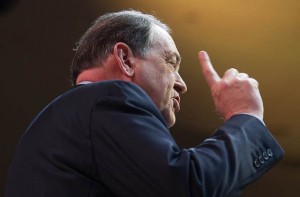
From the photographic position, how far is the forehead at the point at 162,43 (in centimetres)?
104

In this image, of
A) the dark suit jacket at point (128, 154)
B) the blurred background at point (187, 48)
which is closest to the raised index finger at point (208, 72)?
the dark suit jacket at point (128, 154)

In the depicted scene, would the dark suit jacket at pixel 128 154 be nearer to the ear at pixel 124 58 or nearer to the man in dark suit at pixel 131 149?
the man in dark suit at pixel 131 149

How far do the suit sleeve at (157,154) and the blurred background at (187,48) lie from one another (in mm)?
1197

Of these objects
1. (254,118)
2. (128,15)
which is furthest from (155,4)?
(254,118)

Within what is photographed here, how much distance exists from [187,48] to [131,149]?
4.53 ft

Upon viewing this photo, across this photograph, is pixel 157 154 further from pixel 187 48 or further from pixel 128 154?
pixel 187 48

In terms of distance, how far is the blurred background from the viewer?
190cm

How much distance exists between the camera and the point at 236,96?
82 cm

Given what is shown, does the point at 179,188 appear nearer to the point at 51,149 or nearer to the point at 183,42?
the point at 51,149

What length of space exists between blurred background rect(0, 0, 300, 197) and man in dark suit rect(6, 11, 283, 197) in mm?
1087

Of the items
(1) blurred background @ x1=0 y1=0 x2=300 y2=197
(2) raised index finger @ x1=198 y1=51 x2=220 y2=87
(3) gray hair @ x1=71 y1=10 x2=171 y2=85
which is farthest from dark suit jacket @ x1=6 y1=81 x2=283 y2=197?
(1) blurred background @ x1=0 y1=0 x2=300 y2=197

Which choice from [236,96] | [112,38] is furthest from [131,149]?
[112,38]

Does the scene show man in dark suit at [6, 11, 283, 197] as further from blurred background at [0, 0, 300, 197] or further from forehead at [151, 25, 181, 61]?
blurred background at [0, 0, 300, 197]

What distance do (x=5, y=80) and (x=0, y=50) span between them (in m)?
0.13
